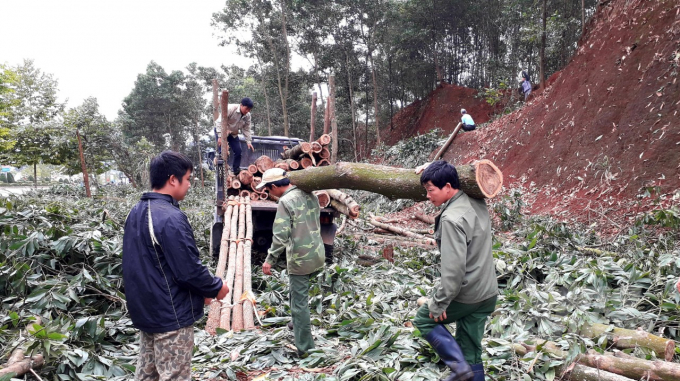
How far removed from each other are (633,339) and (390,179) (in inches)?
85.5

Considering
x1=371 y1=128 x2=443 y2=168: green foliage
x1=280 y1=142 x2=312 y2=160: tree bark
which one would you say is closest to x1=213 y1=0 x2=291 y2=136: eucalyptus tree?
x1=371 y1=128 x2=443 y2=168: green foliage

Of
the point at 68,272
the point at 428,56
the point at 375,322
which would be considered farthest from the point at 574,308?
the point at 428,56

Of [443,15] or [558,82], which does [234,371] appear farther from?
[443,15]

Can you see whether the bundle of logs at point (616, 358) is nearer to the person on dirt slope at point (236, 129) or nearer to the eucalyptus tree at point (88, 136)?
the person on dirt slope at point (236, 129)

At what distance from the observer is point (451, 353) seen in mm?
2443

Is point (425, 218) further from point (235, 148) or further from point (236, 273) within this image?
point (236, 273)

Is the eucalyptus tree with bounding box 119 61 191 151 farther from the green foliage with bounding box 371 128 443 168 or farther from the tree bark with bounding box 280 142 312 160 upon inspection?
the tree bark with bounding box 280 142 312 160

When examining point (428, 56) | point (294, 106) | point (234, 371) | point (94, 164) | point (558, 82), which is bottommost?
point (234, 371)

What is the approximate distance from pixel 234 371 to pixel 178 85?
3369 cm

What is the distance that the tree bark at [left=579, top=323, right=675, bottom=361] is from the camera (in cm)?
262

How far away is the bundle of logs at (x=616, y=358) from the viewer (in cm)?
239

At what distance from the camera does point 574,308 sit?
10.9 feet

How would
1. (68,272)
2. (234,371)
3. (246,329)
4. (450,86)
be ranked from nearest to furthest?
(234,371)
(246,329)
(68,272)
(450,86)

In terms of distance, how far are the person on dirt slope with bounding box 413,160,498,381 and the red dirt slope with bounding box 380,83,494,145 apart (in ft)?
62.8
